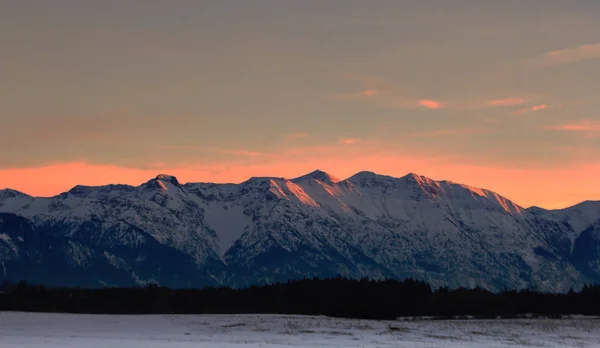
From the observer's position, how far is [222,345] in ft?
292

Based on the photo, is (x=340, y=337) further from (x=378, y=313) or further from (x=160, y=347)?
(x=378, y=313)

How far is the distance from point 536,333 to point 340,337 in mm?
33640

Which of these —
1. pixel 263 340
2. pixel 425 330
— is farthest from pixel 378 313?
pixel 263 340

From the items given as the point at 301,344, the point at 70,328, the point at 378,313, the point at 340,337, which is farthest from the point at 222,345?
the point at 378,313

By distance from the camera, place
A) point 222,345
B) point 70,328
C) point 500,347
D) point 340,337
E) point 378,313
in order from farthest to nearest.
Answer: point 378,313
point 70,328
point 340,337
point 500,347
point 222,345

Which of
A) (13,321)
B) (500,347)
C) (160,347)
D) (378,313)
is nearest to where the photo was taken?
(160,347)

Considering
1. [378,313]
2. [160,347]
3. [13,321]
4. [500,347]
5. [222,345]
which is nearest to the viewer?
[160,347]

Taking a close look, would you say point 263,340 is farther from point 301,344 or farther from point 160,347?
point 160,347

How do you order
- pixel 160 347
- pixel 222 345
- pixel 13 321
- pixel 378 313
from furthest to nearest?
pixel 378 313, pixel 13 321, pixel 222 345, pixel 160 347

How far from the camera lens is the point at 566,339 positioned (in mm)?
113812

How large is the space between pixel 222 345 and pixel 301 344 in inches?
346

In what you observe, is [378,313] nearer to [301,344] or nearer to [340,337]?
Answer: [340,337]

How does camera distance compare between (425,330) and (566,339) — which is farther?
(425,330)

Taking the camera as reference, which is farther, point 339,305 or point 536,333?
point 339,305
